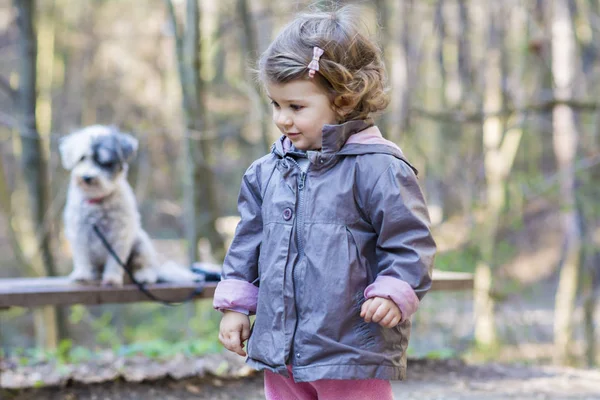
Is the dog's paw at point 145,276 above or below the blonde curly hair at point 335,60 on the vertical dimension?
below

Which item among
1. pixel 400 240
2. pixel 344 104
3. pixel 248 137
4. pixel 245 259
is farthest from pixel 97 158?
pixel 248 137

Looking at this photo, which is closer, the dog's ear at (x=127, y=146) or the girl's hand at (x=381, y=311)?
the girl's hand at (x=381, y=311)

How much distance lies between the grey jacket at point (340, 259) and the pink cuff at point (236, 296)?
70 mm

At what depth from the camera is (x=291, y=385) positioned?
249 cm

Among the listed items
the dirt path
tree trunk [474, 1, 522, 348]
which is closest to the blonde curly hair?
the dirt path

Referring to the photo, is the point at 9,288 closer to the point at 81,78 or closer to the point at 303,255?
the point at 303,255

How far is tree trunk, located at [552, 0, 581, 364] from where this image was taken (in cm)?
941

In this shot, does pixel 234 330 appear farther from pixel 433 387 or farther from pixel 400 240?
pixel 433 387

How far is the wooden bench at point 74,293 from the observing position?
4.08 metres

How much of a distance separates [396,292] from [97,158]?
2.74 metres

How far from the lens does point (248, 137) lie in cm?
1464

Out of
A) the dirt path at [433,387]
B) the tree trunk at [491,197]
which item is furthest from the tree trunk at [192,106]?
the tree trunk at [491,197]

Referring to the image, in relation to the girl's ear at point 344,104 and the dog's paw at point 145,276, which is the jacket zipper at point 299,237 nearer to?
the girl's ear at point 344,104

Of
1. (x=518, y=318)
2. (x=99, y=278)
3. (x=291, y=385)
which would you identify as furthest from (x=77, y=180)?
(x=518, y=318)
